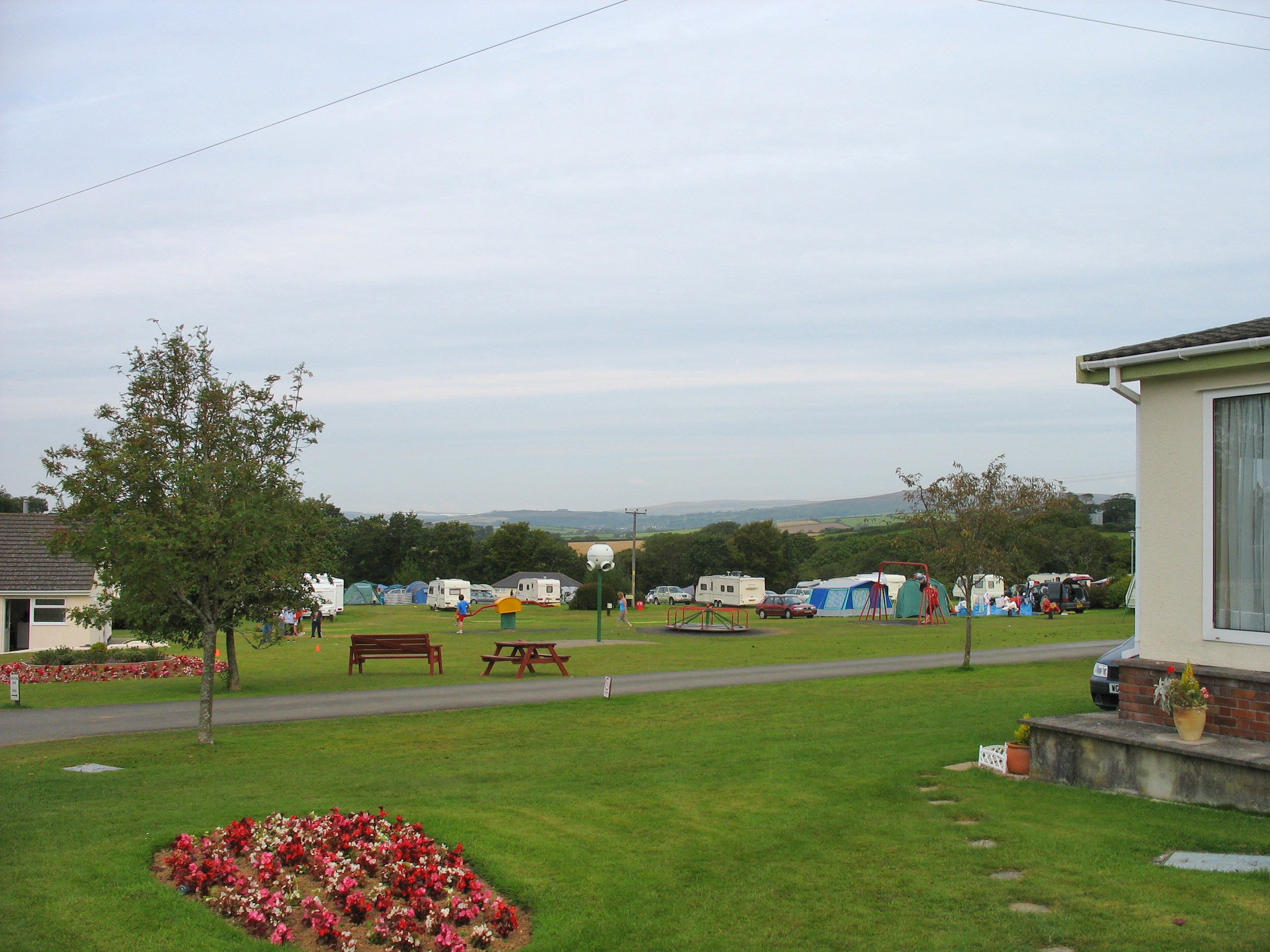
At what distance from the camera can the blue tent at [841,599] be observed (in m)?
52.5

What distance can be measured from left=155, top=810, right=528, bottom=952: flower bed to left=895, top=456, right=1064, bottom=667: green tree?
54.5 ft

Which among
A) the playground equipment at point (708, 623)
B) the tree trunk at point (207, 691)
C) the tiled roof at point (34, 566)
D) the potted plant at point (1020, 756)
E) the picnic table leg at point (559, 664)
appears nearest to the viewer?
the potted plant at point (1020, 756)

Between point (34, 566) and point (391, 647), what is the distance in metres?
16.9

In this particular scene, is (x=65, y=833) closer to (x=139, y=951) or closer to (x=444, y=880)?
(x=139, y=951)

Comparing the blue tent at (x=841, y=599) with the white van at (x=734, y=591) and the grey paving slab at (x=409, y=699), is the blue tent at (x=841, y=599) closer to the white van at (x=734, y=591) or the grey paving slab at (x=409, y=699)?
the white van at (x=734, y=591)

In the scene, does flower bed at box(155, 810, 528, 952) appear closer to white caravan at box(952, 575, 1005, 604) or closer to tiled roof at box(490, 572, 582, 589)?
white caravan at box(952, 575, 1005, 604)

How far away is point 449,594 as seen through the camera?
65.2 m

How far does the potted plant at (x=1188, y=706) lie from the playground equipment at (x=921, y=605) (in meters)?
31.7

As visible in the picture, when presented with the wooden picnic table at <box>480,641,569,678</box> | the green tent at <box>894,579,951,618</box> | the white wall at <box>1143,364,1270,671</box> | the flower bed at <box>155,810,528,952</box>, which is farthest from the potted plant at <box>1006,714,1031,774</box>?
the green tent at <box>894,579,951,618</box>

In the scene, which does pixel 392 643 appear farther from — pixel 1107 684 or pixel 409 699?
pixel 1107 684

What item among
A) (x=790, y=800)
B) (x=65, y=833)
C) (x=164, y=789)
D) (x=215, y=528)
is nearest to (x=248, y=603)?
(x=215, y=528)

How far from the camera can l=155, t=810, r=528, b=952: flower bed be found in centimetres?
577

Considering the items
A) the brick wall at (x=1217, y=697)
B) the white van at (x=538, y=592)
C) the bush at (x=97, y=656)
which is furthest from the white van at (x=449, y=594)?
the brick wall at (x=1217, y=697)

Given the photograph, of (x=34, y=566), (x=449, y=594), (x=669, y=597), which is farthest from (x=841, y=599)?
(x=34, y=566)
